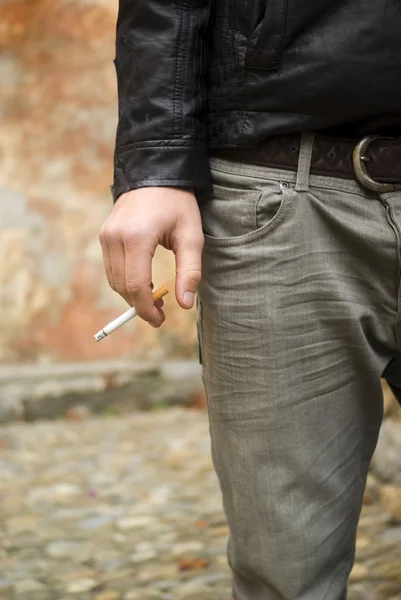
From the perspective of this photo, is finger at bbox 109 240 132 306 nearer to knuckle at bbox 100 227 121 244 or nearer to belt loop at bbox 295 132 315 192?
knuckle at bbox 100 227 121 244

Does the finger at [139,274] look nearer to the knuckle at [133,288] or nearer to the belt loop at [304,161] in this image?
the knuckle at [133,288]

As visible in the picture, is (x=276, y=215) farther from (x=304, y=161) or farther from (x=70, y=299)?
(x=70, y=299)

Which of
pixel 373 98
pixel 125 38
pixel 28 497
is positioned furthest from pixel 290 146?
pixel 28 497

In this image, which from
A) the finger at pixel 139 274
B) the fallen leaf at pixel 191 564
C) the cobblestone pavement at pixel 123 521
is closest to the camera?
the finger at pixel 139 274

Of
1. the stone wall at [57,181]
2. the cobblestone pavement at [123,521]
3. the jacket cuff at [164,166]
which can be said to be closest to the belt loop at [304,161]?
the jacket cuff at [164,166]

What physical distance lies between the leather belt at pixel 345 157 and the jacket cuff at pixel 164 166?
8cm

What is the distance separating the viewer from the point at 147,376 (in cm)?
505

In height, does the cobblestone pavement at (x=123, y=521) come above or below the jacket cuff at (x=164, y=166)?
below

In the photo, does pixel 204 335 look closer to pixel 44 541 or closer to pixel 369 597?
pixel 369 597

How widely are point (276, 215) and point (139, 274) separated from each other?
0.20m

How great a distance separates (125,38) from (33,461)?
309 centimetres

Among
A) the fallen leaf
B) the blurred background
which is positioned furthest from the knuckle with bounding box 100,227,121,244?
the blurred background

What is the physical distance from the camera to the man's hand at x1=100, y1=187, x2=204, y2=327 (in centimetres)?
121

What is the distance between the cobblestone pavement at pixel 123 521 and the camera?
274cm
